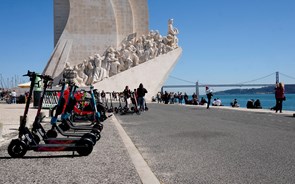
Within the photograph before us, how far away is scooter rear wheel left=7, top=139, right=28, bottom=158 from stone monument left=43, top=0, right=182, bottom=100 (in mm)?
22201

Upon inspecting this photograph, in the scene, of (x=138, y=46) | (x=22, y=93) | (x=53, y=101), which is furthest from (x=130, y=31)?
(x=53, y=101)

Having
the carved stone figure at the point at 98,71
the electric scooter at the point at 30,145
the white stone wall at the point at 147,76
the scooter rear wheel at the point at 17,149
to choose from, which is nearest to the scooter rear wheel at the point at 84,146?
the electric scooter at the point at 30,145

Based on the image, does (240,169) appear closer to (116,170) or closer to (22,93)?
(116,170)

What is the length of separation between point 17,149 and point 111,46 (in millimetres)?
27076

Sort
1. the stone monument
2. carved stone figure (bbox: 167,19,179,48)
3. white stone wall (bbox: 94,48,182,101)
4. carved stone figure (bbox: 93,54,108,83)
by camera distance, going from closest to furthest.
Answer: white stone wall (bbox: 94,48,182,101) → carved stone figure (bbox: 93,54,108,83) → the stone monument → carved stone figure (bbox: 167,19,179,48)

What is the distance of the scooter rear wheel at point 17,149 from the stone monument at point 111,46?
22.2 metres

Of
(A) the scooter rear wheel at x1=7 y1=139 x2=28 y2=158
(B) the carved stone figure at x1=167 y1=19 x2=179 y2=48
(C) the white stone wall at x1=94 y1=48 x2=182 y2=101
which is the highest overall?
(B) the carved stone figure at x1=167 y1=19 x2=179 y2=48

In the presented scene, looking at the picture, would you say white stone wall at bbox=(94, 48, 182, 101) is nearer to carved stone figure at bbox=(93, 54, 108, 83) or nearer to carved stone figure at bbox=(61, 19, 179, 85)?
carved stone figure at bbox=(61, 19, 179, 85)

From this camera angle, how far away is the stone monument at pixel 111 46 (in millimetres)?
27172

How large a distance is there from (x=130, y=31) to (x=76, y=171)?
2915cm

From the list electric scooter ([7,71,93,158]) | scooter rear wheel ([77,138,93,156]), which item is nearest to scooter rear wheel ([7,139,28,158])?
electric scooter ([7,71,93,158])

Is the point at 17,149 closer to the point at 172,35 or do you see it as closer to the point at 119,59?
the point at 119,59

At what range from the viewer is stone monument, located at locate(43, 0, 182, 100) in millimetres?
27172

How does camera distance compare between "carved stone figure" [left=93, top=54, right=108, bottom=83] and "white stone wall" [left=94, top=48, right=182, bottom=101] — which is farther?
"carved stone figure" [left=93, top=54, right=108, bottom=83]
